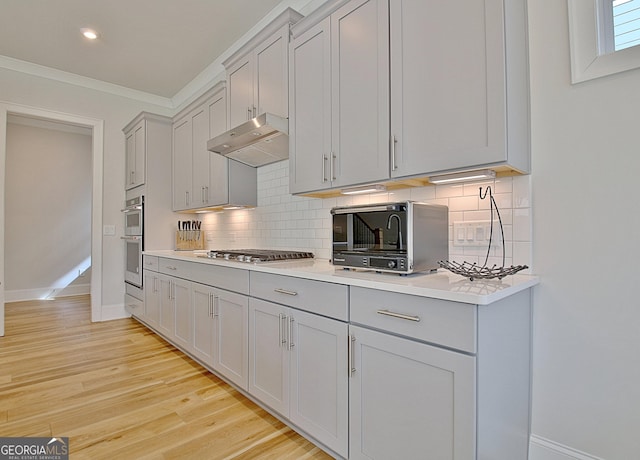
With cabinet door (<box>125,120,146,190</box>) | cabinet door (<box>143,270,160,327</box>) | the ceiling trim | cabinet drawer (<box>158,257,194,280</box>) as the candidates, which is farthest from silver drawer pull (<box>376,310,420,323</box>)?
the ceiling trim

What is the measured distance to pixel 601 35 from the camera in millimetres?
1370

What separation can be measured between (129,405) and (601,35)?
3026mm

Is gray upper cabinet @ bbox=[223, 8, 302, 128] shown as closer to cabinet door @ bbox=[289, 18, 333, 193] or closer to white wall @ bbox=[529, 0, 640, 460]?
cabinet door @ bbox=[289, 18, 333, 193]

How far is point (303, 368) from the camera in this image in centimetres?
171

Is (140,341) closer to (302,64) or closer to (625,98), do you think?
(302,64)

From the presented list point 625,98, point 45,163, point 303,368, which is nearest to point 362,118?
point 625,98

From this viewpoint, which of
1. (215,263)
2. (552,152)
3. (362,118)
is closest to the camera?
(552,152)

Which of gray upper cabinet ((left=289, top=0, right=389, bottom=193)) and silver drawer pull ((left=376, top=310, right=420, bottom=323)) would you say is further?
gray upper cabinet ((left=289, top=0, right=389, bottom=193))

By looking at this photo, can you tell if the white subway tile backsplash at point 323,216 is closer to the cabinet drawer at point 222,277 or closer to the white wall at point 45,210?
the cabinet drawer at point 222,277

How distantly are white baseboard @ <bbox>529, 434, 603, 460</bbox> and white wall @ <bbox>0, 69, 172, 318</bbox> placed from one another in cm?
436

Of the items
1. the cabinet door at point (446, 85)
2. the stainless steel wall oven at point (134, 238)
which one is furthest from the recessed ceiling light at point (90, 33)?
the cabinet door at point (446, 85)

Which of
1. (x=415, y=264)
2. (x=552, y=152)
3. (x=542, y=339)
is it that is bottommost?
(x=542, y=339)

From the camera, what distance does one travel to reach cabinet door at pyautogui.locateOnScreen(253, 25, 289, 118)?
2398mm

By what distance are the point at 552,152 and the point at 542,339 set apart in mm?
802
